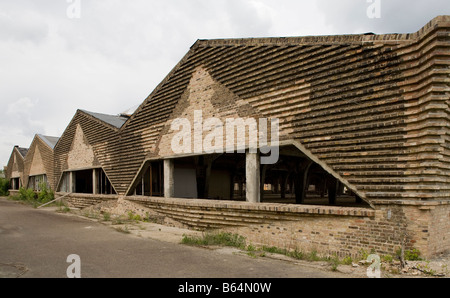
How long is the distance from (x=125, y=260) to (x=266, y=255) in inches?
126

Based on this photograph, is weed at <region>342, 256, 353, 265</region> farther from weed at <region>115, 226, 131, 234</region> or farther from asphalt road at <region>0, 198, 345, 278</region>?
weed at <region>115, 226, 131, 234</region>

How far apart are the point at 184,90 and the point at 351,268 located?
28.1ft

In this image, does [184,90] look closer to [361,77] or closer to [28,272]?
[361,77]

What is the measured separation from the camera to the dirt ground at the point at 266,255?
5.82 m

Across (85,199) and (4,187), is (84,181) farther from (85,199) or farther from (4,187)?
(4,187)

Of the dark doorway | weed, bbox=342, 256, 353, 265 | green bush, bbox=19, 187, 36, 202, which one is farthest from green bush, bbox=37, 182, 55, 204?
weed, bbox=342, 256, 353, 265

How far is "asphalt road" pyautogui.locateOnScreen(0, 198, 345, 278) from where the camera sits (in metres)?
5.82

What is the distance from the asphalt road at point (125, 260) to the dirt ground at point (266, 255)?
38 cm

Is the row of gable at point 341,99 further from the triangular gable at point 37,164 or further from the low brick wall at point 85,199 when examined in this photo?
the triangular gable at point 37,164

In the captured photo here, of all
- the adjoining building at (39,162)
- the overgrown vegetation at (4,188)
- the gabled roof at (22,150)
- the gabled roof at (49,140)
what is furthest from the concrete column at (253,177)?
the overgrown vegetation at (4,188)

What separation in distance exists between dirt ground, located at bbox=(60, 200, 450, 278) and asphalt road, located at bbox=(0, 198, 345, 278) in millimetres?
378

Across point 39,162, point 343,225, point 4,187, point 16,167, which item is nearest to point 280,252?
point 343,225

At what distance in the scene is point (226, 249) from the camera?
8.21 meters

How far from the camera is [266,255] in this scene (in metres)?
7.63
